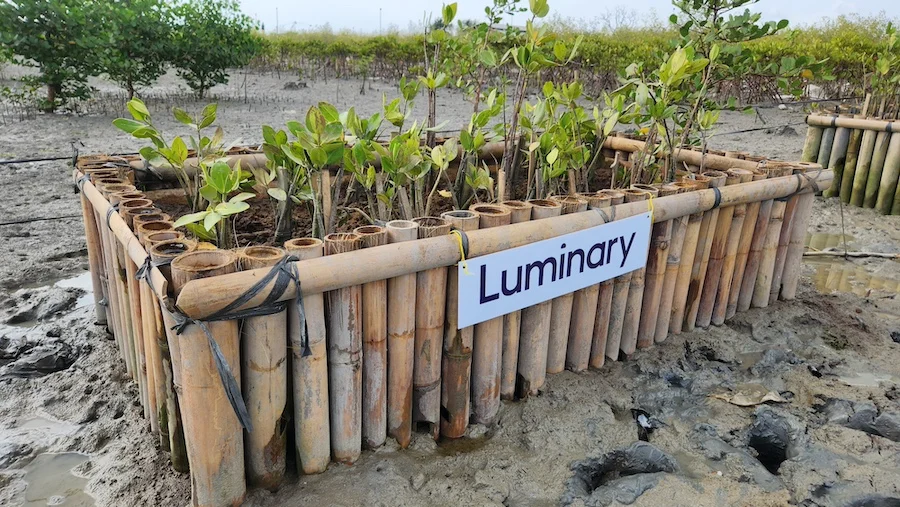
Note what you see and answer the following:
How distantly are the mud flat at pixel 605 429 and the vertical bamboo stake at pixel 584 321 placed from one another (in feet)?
0.34

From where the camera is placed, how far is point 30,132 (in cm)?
867

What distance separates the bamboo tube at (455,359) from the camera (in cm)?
238

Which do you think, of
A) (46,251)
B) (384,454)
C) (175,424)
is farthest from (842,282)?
(46,251)

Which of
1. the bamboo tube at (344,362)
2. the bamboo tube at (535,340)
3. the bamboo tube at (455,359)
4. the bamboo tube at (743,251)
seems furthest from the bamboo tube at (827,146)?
the bamboo tube at (344,362)

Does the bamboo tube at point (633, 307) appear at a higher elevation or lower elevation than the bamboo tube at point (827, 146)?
lower

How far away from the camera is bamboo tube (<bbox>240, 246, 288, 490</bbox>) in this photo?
1984 mm

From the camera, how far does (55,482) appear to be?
2346 mm

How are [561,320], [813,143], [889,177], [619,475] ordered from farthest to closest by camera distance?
[813,143], [889,177], [561,320], [619,475]

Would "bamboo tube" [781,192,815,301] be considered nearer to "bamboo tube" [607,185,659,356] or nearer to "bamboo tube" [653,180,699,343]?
"bamboo tube" [653,180,699,343]

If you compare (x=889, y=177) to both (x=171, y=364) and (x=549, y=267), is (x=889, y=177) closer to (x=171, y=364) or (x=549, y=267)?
(x=549, y=267)

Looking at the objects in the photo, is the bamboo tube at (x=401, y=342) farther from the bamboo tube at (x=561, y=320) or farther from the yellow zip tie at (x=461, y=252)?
the bamboo tube at (x=561, y=320)

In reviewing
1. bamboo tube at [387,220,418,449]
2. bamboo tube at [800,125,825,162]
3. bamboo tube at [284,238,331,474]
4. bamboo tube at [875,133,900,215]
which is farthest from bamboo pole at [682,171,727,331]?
bamboo tube at [800,125,825,162]

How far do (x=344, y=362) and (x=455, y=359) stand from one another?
47cm

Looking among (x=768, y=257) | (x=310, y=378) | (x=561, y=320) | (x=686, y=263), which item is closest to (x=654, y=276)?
(x=686, y=263)
